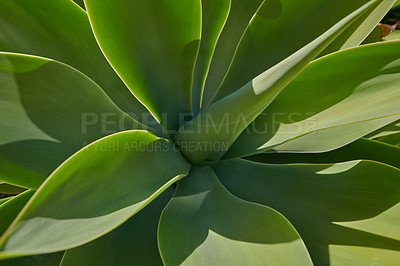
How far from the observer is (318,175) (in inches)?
29.1

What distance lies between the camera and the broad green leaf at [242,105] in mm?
542

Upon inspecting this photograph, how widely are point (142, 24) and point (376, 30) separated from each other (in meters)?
0.78

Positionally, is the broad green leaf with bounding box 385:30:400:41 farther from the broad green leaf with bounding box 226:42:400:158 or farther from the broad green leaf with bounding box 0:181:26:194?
the broad green leaf with bounding box 0:181:26:194

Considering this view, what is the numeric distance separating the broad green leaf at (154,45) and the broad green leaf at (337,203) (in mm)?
225

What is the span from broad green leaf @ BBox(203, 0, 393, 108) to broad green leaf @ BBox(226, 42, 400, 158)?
9 centimetres

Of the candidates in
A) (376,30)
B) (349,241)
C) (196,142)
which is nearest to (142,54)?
(196,142)

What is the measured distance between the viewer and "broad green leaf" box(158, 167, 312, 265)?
1.84 ft

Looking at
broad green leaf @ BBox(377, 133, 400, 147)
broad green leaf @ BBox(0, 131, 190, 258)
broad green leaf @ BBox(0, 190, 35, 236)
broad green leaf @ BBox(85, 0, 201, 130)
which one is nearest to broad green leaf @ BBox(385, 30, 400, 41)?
broad green leaf @ BBox(377, 133, 400, 147)

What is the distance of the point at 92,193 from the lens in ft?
1.65

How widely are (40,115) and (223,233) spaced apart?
366mm

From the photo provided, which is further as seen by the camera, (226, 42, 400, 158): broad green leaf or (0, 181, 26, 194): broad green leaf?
(0, 181, 26, 194): broad green leaf

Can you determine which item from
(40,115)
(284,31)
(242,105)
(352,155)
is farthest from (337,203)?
(40,115)

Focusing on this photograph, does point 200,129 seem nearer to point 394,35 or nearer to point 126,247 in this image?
point 126,247

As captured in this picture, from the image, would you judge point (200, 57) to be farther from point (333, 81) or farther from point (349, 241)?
point (349, 241)
